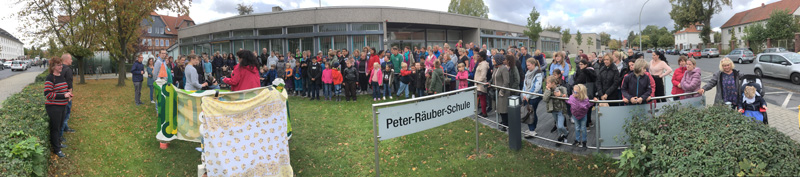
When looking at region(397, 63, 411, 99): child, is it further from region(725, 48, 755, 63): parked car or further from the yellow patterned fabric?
region(725, 48, 755, 63): parked car

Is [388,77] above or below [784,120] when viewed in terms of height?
above

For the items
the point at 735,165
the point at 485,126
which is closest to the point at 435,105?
the point at 485,126

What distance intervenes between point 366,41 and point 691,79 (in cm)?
1796

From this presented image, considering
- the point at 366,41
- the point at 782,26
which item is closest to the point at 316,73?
the point at 366,41

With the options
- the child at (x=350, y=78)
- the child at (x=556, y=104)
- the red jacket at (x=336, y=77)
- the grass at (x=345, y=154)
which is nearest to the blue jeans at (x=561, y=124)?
the child at (x=556, y=104)

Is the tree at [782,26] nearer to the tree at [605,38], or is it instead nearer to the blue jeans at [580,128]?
the blue jeans at [580,128]

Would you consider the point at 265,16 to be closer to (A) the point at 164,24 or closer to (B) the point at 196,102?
(B) the point at 196,102

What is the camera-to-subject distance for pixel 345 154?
7.49 meters

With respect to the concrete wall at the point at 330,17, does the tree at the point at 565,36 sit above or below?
above

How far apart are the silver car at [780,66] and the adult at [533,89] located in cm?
1538

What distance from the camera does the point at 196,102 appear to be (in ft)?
23.2

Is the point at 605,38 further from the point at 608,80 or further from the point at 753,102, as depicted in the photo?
the point at 753,102

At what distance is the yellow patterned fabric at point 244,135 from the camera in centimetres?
554

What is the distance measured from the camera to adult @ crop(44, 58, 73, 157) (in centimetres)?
683
